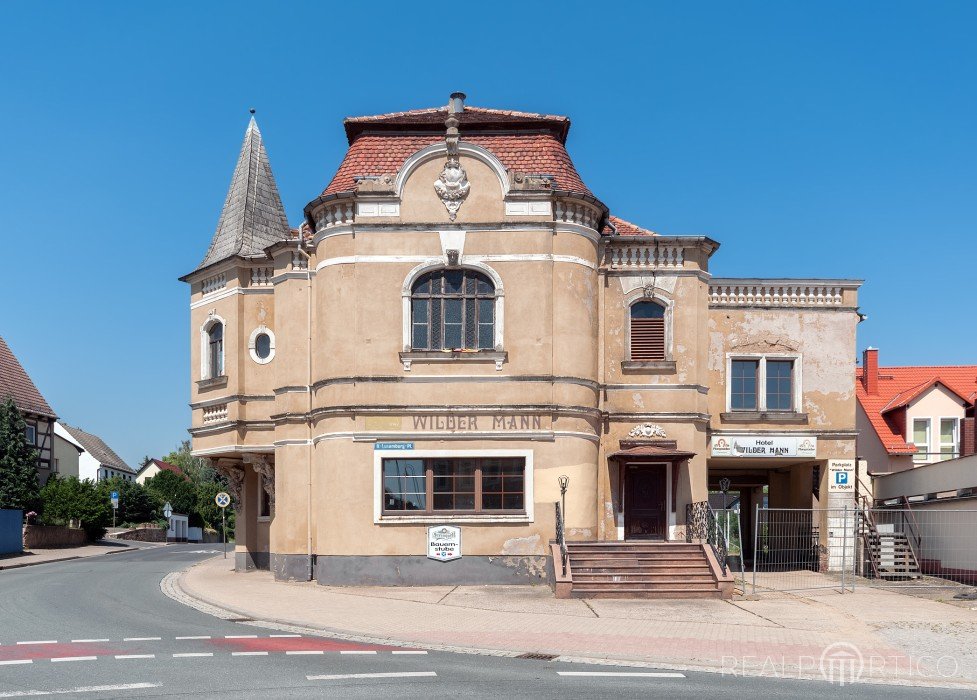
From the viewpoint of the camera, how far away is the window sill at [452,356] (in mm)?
25578

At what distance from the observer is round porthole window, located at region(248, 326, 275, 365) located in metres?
29.3

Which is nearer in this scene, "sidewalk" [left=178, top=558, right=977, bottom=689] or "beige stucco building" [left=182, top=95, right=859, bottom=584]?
"sidewalk" [left=178, top=558, right=977, bottom=689]

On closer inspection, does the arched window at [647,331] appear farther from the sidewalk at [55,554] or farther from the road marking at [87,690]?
the sidewalk at [55,554]

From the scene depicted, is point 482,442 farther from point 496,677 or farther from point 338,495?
point 496,677

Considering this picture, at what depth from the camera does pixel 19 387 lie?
187 feet

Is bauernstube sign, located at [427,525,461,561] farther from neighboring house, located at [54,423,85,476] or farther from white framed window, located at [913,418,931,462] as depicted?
neighboring house, located at [54,423,85,476]

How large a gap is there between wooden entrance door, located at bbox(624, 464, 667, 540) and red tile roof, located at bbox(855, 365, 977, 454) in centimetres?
1184

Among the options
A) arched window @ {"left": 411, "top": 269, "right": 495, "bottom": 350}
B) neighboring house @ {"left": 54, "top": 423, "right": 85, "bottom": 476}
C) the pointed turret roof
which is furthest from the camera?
neighboring house @ {"left": 54, "top": 423, "right": 85, "bottom": 476}

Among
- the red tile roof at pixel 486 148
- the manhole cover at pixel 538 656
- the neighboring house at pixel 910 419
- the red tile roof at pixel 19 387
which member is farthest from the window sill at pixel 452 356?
the red tile roof at pixel 19 387

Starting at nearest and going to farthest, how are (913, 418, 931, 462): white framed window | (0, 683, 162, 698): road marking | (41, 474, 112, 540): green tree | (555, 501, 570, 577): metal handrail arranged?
(0, 683, 162, 698): road marking, (555, 501, 570, 577): metal handrail, (913, 418, 931, 462): white framed window, (41, 474, 112, 540): green tree

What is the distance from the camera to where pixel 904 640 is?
1669 cm

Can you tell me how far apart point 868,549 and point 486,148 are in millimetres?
14152

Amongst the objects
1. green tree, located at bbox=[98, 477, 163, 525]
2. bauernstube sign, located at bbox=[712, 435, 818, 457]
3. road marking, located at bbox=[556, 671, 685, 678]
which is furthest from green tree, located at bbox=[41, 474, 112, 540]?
road marking, located at bbox=[556, 671, 685, 678]

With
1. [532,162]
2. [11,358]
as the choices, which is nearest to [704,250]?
[532,162]
